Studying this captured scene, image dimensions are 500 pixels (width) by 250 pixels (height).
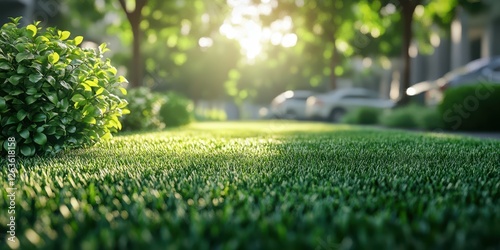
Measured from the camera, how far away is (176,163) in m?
4.25

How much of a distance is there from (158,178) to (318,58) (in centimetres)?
2877

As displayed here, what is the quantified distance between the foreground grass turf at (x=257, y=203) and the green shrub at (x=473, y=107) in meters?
7.78

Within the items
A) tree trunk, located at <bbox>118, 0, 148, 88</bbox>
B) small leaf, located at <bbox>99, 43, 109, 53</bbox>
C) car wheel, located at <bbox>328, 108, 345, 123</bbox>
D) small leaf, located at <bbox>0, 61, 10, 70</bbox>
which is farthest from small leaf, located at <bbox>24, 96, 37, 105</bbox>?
car wheel, located at <bbox>328, 108, 345, 123</bbox>

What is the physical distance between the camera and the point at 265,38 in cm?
2908

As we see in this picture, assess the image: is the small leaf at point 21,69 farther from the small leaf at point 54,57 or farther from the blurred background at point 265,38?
the blurred background at point 265,38

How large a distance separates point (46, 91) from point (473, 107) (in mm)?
10158

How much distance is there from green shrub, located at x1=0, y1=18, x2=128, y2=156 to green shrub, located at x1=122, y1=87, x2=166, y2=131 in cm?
525

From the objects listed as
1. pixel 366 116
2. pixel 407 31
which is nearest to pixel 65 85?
pixel 407 31

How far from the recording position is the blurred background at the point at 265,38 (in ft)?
63.1

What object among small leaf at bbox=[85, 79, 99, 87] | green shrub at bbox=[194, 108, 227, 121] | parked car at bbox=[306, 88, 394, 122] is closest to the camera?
Answer: small leaf at bbox=[85, 79, 99, 87]

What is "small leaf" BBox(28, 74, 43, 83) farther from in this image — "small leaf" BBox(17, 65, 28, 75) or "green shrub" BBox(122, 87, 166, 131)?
"green shrub" BBox(122, 87, 166, 131)

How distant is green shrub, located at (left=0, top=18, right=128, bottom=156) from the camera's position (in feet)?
15.6

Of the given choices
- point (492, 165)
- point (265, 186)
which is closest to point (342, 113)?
point (492, 165)

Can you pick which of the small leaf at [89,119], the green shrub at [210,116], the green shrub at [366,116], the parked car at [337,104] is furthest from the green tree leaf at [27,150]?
the parked car at [337,104]
